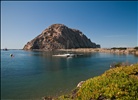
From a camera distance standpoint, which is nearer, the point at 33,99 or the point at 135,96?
the point at 135,96

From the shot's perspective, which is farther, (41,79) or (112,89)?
(41,79)

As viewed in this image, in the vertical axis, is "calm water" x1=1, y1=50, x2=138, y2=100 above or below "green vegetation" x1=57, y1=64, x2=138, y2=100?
below

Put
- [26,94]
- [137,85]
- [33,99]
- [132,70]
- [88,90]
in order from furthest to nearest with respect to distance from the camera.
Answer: [26,94], [33,99], [132,70], [88,90], [137,85]

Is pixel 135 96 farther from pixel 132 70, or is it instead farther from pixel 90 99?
pixel 132 70

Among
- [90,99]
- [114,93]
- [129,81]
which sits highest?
[129,81]

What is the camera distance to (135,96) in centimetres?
750

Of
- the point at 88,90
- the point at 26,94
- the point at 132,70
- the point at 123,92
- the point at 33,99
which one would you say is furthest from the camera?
the point at 26,94

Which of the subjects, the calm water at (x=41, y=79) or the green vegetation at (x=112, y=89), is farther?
the calm water at (x=41, y=79)

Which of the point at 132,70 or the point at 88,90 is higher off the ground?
the point at 132,70

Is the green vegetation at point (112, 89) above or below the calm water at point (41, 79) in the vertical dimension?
above

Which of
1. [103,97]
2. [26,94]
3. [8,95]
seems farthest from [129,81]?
[8,95]

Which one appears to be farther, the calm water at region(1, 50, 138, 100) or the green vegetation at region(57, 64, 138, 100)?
the calm water at region(1, 50, 138, 100)

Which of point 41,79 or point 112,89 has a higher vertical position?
point 112,89

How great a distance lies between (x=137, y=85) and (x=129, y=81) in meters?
0.43
